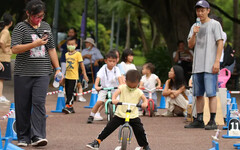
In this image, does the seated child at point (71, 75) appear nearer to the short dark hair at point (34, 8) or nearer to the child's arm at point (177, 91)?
the child's arm at point (177, 91)

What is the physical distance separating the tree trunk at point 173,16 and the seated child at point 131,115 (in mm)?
13721

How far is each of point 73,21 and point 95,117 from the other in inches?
1308

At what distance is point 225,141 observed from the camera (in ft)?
28.5

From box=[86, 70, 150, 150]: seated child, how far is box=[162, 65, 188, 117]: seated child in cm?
465

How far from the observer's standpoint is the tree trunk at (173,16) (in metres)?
21.5

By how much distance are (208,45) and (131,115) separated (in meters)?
3.10

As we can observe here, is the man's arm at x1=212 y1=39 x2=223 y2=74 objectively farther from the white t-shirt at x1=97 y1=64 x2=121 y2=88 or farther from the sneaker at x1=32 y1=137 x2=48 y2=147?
the sneaker at x1=32 y1=137 x2=48 y2=147

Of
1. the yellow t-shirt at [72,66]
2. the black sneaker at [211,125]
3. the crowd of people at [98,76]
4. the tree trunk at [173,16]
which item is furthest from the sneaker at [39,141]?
the tree trunk at [173,16]

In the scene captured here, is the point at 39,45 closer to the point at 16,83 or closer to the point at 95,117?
the point at 16,83

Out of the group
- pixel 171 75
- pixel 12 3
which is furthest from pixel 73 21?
pixel 171 75

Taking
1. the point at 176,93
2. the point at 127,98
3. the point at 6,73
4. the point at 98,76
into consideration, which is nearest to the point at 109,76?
the point at 98,76

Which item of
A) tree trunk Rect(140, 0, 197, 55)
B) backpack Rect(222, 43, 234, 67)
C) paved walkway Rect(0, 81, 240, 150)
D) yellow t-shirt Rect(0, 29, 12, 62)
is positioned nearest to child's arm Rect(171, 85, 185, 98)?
paved walkway Rect(0, 81, 240, 150)

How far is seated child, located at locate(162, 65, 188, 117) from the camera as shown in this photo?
1242 centimetres

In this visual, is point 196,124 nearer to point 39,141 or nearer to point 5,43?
point 39,141
